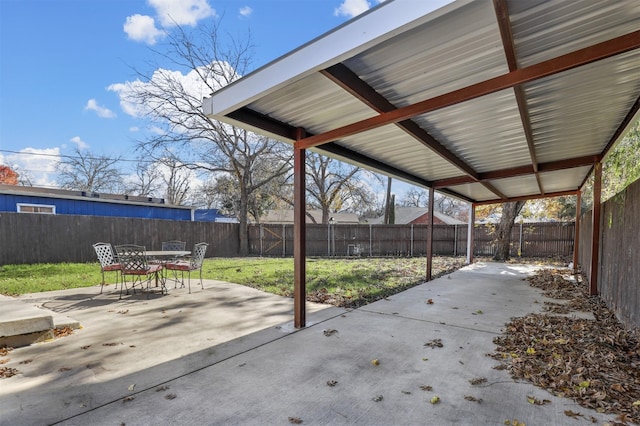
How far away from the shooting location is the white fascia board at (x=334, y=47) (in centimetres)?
189

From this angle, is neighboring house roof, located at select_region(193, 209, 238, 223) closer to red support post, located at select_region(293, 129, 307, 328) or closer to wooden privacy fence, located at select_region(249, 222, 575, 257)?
wooden privacy fence, located at select_region(249, 222, 575, 257)

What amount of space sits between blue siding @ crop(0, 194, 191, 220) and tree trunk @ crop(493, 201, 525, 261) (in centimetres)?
1638

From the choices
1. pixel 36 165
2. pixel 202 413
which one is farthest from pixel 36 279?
pixel 36 165

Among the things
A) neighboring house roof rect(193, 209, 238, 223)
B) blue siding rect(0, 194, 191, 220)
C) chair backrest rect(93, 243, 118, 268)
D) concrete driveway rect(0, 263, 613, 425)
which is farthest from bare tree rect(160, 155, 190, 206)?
concrete driveway rect(0, 263, 613, 425)

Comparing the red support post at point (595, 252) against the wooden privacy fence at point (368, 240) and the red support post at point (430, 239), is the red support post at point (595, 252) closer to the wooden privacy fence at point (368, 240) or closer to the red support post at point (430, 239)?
the red support post at point (430, 239)

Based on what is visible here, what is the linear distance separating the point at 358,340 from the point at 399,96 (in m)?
2.72

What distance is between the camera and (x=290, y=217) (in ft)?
107

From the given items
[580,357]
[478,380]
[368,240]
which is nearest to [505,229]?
[368,240]

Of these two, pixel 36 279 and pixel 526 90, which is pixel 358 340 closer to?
pixel 526 90

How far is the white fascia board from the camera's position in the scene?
1888 mm

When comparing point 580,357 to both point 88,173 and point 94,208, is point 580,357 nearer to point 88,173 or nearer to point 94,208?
point 94,208

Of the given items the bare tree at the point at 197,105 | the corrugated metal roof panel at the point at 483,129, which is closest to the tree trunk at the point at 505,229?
the corrugated metal roof panel at the point at 483,129

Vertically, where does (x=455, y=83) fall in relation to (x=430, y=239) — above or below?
above

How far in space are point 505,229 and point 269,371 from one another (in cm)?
1258
